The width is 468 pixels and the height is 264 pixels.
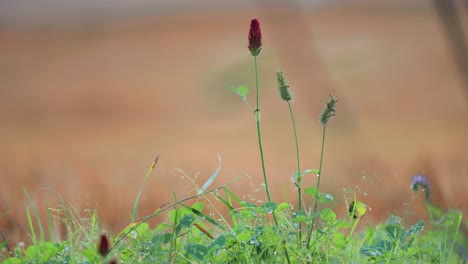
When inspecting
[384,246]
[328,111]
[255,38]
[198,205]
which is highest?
[255,38]

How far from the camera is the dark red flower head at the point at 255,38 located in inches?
74.0

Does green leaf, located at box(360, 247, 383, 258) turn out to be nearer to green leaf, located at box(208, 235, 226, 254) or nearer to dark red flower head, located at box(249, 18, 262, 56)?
green leaf, located at box(208, 235, 226, 254)

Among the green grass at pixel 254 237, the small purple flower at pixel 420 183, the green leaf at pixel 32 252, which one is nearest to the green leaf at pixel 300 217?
the green grass at pixel 254 237

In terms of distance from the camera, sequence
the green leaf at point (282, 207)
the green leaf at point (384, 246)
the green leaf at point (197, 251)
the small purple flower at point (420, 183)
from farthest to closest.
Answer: the small purple flower at point (420, 183)
the green leaf at point (384, 246)
the green leaf at point (282, 207)
the green leaf at point (197, 251)

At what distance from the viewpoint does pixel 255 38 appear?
188 centimetres

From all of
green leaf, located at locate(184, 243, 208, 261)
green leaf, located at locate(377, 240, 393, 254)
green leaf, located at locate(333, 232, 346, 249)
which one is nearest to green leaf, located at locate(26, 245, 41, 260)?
green leaf, located at locate(184, 243, 208, 261)

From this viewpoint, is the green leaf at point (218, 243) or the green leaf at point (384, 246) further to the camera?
the green leaf at point (384, 246)

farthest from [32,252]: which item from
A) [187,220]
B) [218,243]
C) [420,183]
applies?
[420,183]

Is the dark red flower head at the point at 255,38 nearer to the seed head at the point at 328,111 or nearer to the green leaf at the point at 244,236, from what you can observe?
the seed head at the point at 328,111

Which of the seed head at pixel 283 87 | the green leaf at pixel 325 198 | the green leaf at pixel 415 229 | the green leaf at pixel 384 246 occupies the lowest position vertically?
the green leaf at pixel 384 246

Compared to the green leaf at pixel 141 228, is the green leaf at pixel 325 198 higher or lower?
higher

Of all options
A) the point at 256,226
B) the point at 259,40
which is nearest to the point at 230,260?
the point at 256,226

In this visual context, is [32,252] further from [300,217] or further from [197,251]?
[300,217]

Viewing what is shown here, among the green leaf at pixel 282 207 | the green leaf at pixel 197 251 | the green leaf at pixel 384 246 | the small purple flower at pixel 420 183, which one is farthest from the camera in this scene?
the small purple flower at pixel 420 183
